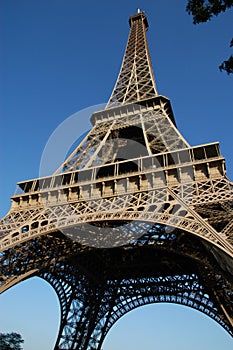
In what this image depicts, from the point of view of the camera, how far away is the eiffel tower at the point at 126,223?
1466cm

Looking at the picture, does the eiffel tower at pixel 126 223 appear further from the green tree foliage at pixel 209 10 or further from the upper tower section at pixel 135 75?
the green tree foliage at pixel 209 10

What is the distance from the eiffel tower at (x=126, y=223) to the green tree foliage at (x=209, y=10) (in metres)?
6.92

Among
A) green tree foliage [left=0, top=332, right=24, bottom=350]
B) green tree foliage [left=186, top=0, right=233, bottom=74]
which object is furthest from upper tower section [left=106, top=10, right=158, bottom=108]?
green tree foliage [left=0, top=332, right=24, bottom=350]

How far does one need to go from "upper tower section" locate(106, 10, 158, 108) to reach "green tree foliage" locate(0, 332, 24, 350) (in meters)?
23.0

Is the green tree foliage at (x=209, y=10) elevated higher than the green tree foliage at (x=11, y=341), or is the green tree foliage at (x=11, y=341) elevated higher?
the green tree foliage at (x=209, y=10)

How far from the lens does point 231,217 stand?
12.9 m

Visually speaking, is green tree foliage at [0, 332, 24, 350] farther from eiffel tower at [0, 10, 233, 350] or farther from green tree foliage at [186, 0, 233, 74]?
green tree foliage at [186, 0, 233, 74]

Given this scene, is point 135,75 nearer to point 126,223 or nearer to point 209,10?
point 126,223

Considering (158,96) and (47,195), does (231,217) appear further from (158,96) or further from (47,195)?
(158,96)

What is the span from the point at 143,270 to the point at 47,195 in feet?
35.9

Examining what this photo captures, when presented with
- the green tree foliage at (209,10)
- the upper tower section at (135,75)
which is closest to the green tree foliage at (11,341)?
the upper tower section at (135,75)

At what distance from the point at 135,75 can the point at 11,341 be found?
27.5 meters

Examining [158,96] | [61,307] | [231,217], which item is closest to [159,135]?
[158,96]

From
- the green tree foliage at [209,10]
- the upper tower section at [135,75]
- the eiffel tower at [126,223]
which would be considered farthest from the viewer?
the upper tower section at [135,75]
